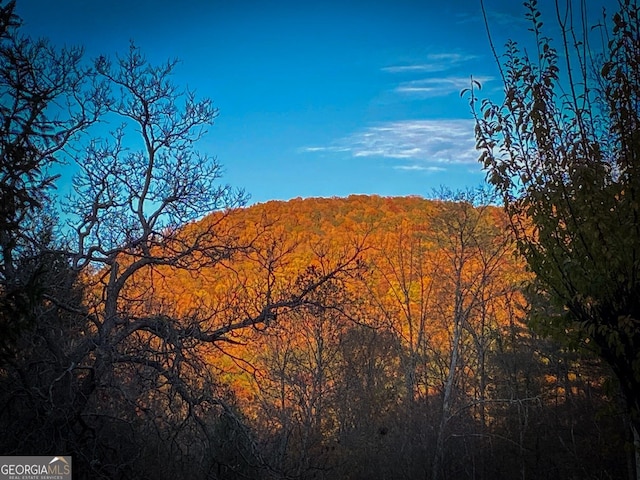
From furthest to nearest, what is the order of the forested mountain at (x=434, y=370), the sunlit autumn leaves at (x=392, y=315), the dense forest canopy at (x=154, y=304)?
the forested mountain at (x=434, y=370), the sunlit autumn leaves at (x=392, y=315), the dense forest canopy at (x=154, y=304)

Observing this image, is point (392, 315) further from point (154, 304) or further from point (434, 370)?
point (154, 304)

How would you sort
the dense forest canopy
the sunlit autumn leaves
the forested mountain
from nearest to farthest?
the dense forest canopy < the sunlit autumn leaves < the forested mountain

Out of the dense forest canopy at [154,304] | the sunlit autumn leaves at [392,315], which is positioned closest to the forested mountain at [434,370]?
the sunlit autumn leaves at [392,315]

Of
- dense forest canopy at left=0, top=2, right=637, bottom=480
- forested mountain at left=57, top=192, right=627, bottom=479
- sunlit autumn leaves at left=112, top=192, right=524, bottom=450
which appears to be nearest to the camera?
dense forest canopy at left=0, top=2, right=637, bottom=480

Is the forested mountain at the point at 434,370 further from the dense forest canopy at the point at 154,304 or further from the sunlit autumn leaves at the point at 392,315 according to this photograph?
the dense forest canopy at the point at 154,304

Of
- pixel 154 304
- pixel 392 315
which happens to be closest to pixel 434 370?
pixel 392 315

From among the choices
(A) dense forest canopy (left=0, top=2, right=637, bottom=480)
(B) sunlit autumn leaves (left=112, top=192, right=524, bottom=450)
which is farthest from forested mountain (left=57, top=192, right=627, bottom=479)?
(A) dense forest canopy (left=0, top=2, right=637, bottom=480)

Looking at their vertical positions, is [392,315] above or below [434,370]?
above

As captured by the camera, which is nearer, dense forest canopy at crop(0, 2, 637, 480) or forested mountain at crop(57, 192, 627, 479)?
dense forest canopy at crop(0, 2, 637, 480)

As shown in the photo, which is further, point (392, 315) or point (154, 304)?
point (392, 315)

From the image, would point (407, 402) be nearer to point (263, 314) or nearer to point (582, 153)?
point (263, 314)

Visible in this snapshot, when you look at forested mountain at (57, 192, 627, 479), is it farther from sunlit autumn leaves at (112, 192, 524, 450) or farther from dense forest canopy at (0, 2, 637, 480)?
dense forest canopy at (0, 2, 637, 480)

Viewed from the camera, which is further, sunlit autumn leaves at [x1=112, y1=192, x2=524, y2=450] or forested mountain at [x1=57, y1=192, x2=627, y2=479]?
forested mountain at [x1=57, y1=192, x2=627, y2=479]

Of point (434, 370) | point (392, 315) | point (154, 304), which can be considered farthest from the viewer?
point (392, 315)
